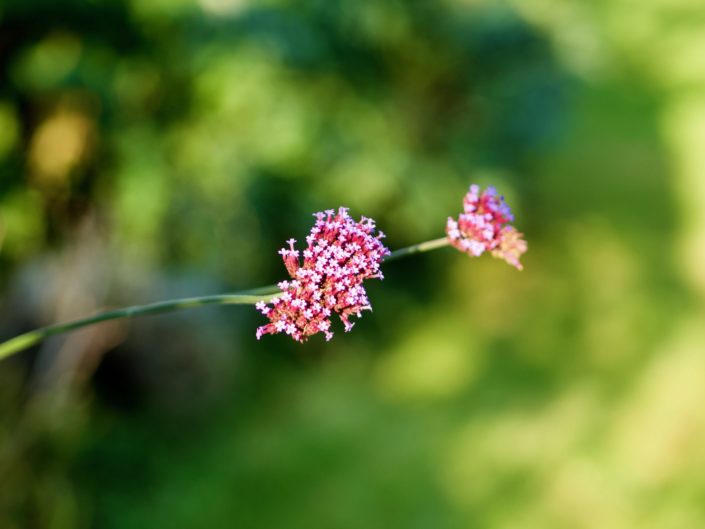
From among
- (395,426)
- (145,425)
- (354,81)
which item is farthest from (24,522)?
(354,81)

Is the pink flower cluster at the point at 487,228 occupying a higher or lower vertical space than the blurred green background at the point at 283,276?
lower

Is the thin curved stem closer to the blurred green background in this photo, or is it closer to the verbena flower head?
the verbena flower head

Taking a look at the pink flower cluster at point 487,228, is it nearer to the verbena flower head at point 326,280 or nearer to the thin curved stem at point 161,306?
the verbena flower head at point 326,280

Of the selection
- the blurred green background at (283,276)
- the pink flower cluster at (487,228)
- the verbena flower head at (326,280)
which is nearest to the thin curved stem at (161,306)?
the verbena flower head at (326,280)

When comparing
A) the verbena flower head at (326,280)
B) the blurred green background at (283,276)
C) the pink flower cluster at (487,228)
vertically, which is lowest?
the verbena flower head at (326,280)

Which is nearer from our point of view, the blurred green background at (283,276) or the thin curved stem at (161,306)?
the thin curved stem at (161,306)

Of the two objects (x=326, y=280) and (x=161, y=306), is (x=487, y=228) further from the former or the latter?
(x=161, y=306)

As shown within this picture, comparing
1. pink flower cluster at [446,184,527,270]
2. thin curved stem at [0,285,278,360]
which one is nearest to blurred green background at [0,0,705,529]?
thin curved stem at [0,285,278,360]

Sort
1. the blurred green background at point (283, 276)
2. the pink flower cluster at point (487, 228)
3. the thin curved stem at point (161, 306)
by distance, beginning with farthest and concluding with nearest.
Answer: the blurred green background at point (283, 276) < the pink flower cluster at point (487, 228) < the thin curved stem at point (161, 306)
